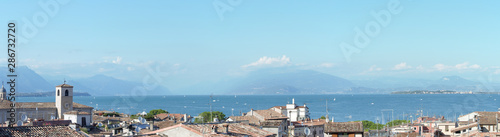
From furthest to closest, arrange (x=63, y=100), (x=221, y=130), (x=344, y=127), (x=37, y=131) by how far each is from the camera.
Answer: (x=63, y=100)
(x=344, y=127)
(x=221, y=130)
(x=37, y=131)

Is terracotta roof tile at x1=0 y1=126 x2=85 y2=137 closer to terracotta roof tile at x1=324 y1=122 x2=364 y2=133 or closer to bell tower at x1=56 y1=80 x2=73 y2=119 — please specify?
terracotta roof tile at x1=324 y1=122 x2=364 y2=133

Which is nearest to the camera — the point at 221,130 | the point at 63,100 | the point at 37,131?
the point at 37,131

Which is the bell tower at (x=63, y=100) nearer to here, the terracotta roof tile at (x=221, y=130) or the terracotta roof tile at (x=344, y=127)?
the terracotta roof tile at (x=344, y=127)

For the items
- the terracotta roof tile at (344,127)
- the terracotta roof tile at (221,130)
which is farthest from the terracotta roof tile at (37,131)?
the terracotta roof tile at (344,127)

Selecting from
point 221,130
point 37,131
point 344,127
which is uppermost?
point 37,131

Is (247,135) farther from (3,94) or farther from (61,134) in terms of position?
(3,94)

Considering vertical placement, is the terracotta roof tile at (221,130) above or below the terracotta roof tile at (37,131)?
below

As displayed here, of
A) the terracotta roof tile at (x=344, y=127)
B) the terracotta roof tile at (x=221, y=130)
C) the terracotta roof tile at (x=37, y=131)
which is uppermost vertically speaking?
the terracotta roof tile at (x=37, y=131)

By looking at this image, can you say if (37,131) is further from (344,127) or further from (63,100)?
(63,100)

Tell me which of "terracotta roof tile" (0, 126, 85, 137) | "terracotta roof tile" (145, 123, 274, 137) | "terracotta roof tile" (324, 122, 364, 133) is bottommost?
"terracotta roof tile" (324, 122, 364, 133)

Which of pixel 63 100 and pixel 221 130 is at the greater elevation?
pixel 63 100

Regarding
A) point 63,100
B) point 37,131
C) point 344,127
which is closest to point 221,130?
point 37,131

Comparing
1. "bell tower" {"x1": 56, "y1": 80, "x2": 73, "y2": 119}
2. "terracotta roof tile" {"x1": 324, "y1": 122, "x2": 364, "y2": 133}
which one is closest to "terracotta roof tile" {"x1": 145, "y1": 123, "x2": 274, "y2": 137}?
"terracotta roof tile" {"x1": 324, "y1": 122, "x2": 364, "y2": 133}

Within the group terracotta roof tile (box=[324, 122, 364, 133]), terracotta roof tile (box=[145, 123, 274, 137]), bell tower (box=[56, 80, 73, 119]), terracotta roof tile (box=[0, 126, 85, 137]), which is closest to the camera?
terracotta roof tile (box=[0, 126, 85, 137])
